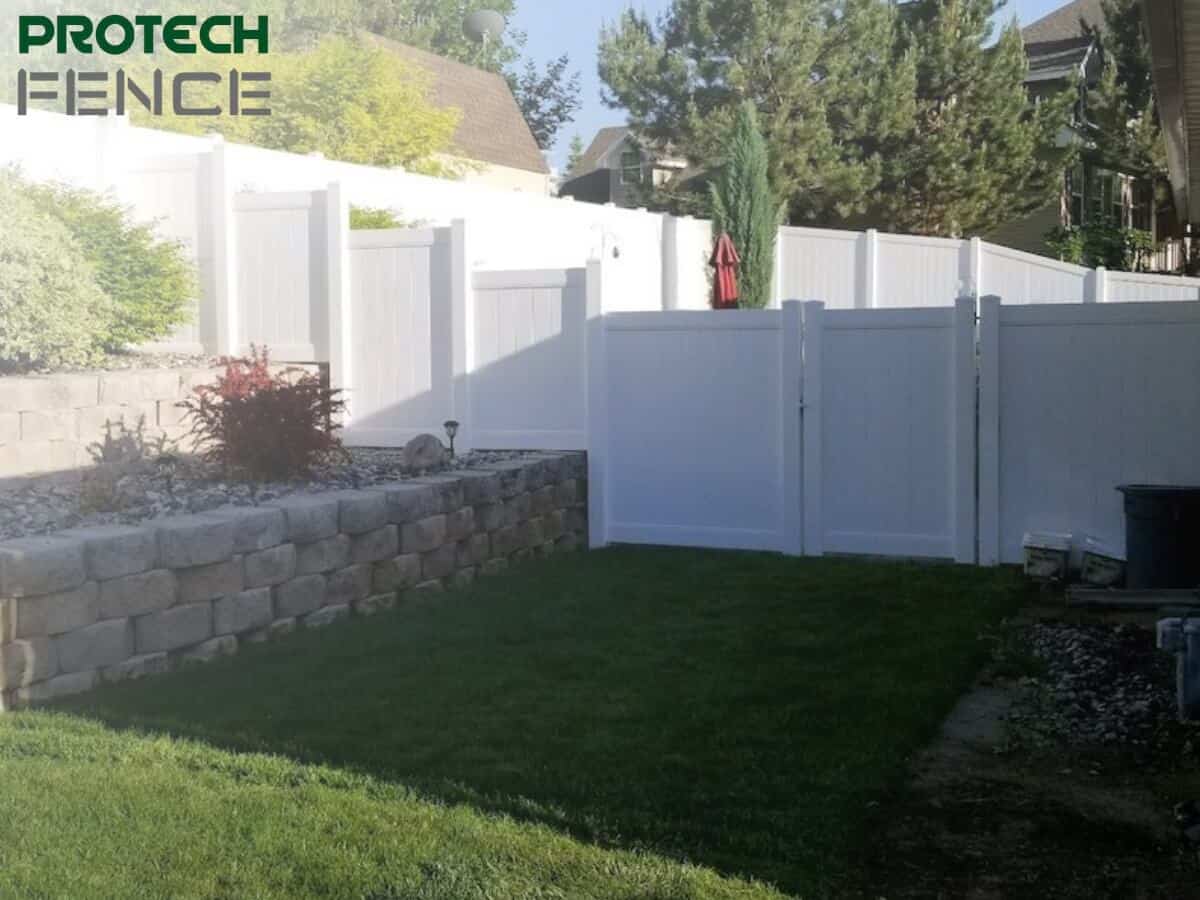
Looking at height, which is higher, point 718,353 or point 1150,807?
point 718,353

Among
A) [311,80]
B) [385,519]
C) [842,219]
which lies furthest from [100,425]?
[842,219]

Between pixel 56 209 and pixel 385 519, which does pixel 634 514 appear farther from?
pixel 56 209

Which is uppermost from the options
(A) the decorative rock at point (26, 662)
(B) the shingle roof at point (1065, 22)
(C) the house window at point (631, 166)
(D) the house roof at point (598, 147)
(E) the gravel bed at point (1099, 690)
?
(B) the shingle roof at point (1065, 22)

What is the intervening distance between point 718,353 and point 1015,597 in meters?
2.61

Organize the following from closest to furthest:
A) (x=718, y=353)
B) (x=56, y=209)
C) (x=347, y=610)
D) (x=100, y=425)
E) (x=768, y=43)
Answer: (x=347, y=610) → (x=100, y=425) → (x=718, y=353) → (x=56, y=209) → (x=768, y=43)

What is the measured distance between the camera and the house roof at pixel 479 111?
2941cm

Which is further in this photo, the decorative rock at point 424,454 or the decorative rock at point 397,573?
the decorative rock at point 424,454

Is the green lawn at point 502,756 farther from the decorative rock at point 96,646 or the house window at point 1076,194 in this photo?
the house window at point 1076,194

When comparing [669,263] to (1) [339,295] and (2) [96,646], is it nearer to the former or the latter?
(1) [339,295]

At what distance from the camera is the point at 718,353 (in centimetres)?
934

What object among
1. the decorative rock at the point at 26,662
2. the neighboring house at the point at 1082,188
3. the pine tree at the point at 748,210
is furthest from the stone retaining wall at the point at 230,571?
the neighboring house at the point at 1082,188

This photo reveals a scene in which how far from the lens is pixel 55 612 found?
548 cm

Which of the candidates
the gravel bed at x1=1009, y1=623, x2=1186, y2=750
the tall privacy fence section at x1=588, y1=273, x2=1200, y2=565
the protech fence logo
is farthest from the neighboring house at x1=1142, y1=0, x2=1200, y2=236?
the protech fence logo

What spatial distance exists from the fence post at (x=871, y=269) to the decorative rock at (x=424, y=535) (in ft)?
47.8
